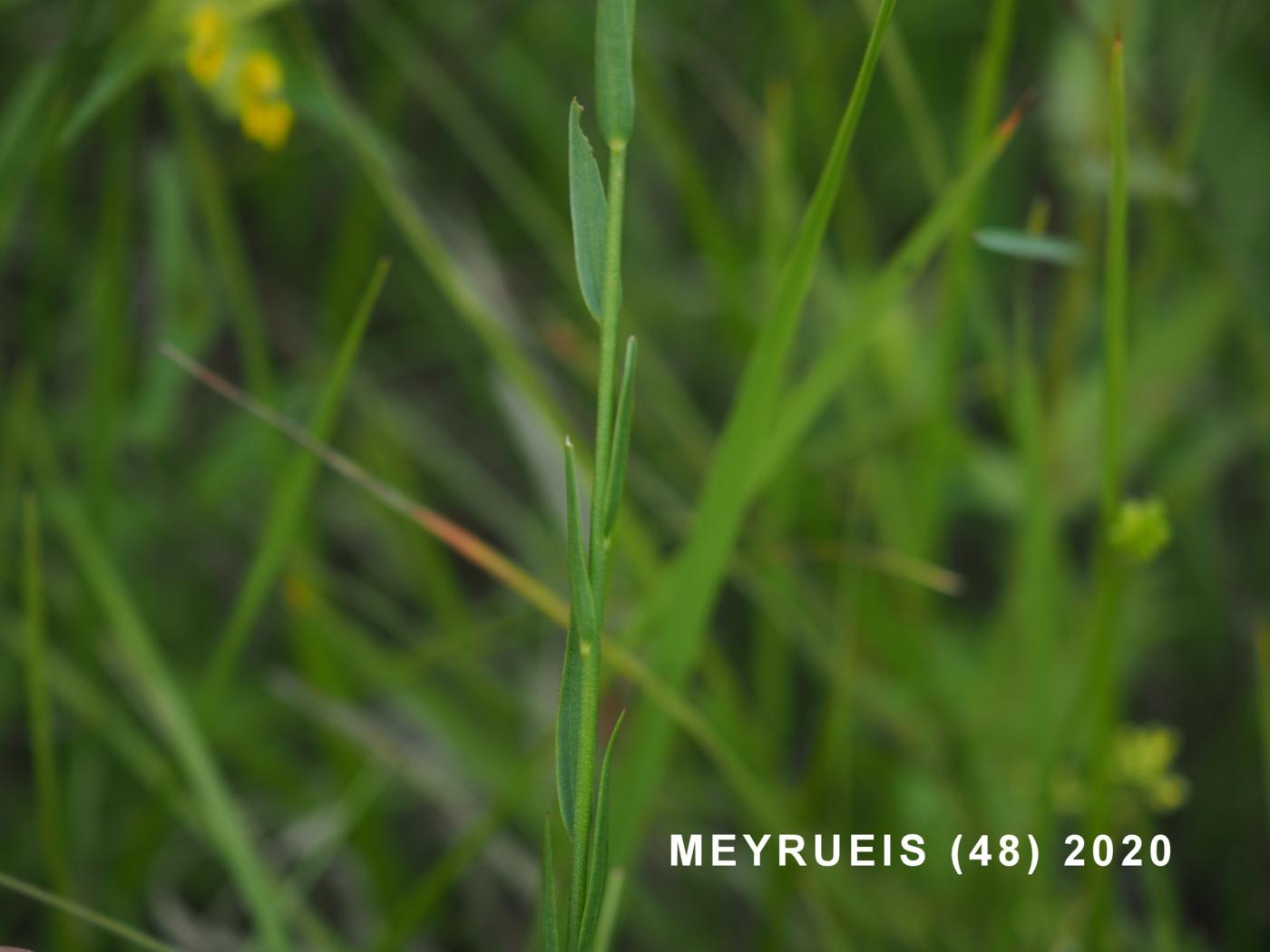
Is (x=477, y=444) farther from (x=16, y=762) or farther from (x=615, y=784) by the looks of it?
(x=615, y=784)

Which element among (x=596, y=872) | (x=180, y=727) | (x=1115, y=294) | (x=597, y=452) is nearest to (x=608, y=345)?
(x=597, y=452)

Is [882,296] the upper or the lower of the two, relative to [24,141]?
lower

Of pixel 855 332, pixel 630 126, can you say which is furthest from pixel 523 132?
pixel 630 126

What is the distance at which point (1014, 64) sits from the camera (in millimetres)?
1507

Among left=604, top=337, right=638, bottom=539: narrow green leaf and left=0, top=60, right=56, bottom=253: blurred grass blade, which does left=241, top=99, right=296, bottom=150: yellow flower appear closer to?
left=0, top=60, right=56, bottom=253: blurred grass blade

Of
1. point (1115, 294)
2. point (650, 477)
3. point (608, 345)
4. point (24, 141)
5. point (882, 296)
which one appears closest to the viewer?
point (608, 345)

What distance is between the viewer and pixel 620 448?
0.44 meters

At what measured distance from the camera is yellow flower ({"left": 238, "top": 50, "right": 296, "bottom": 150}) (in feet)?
2.95

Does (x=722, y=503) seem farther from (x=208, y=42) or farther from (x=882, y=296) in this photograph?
(x=208, y=42)

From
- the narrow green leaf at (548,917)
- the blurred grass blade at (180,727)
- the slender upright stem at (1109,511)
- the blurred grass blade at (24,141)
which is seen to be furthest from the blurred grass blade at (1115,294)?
the blurred grass blade at (24,141)

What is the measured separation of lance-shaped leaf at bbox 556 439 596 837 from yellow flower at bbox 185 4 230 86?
21.8 inches

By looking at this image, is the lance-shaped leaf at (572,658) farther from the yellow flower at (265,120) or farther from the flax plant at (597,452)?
the yellow flower at (265,120)

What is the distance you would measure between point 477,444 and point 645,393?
0.37 meters

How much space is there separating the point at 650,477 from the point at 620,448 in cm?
76
